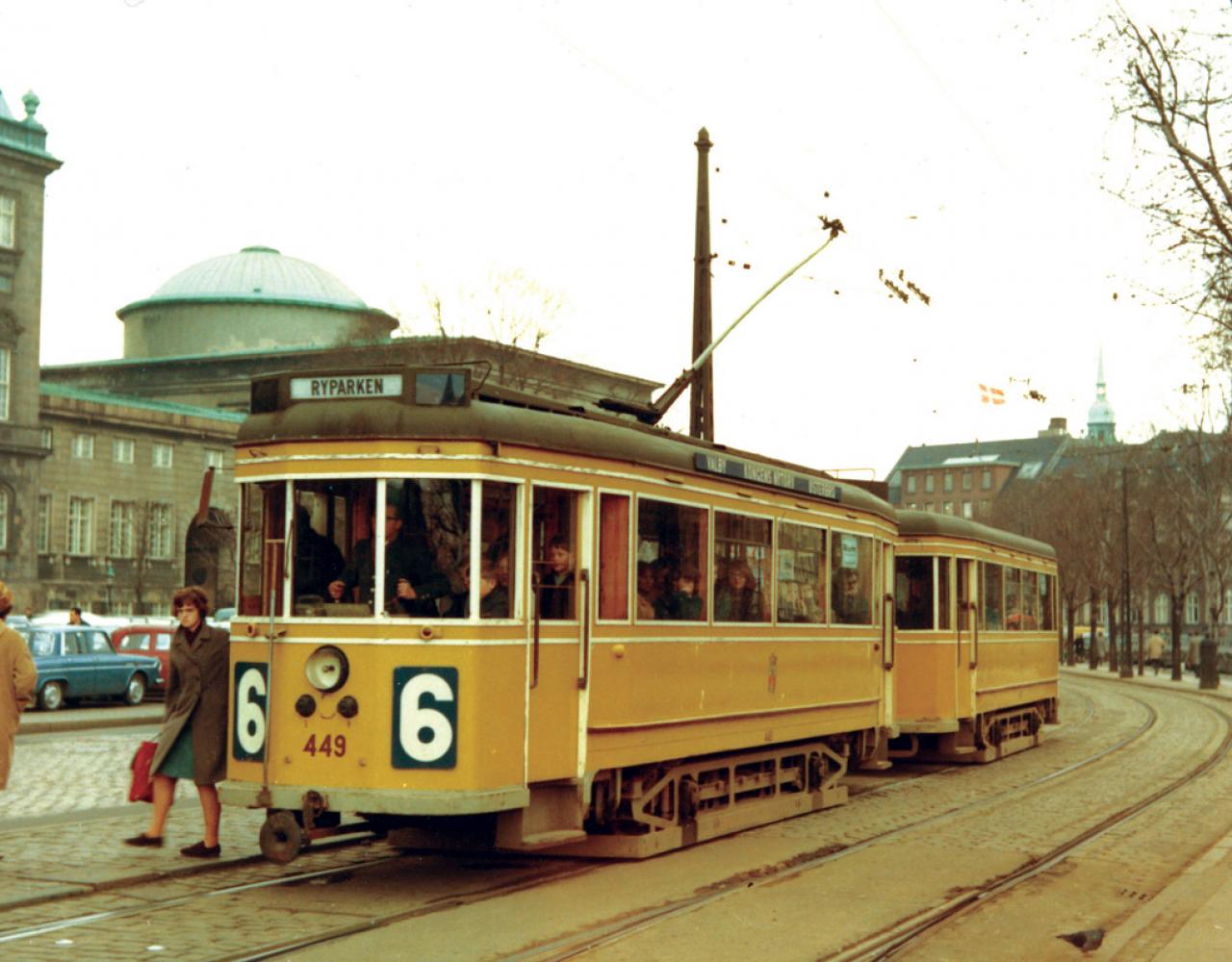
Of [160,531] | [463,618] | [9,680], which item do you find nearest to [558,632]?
[463,618]

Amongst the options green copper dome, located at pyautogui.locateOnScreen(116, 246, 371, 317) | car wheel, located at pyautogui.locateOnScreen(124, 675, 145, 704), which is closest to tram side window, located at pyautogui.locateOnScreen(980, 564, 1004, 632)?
car wheel, located at pyautogui.locateOnScreen(124, 675, 145, 704)

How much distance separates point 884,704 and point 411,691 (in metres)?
7.90

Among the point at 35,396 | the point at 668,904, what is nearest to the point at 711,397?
the point at 668,904

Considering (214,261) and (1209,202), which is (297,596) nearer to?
(1209,202)

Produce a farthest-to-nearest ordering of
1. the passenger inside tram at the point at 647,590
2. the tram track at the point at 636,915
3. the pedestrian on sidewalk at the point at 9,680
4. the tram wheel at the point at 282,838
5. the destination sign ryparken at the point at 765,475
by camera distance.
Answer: the destination sign ryparken at the point at 765,475
the passenger inside tram at the point at 647,590
the pedestrian on sidewalk at the point at 9,680
the tram wheel at the point at 282,838
the tram track at the point at 636,915

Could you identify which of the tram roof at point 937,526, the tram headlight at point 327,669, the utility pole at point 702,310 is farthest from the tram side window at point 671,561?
the tram roof at point 937,526

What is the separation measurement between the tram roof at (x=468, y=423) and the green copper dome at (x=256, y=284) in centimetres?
7877

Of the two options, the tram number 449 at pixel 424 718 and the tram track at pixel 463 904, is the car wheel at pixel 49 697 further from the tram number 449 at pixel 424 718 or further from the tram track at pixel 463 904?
the tram number 449 at pixel 424 718

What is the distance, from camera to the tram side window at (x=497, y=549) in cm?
1041

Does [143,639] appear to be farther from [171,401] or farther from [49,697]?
[171,401]

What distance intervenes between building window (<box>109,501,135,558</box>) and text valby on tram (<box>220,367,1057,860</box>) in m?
61.2

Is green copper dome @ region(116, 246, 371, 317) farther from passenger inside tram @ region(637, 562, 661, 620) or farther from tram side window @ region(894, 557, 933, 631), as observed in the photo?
passenger inside tram @ region(637, 562, 661, 620)

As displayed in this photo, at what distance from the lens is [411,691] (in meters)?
10.1

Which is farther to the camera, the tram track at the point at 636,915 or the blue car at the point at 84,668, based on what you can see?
the blue car at the point at 84,668
